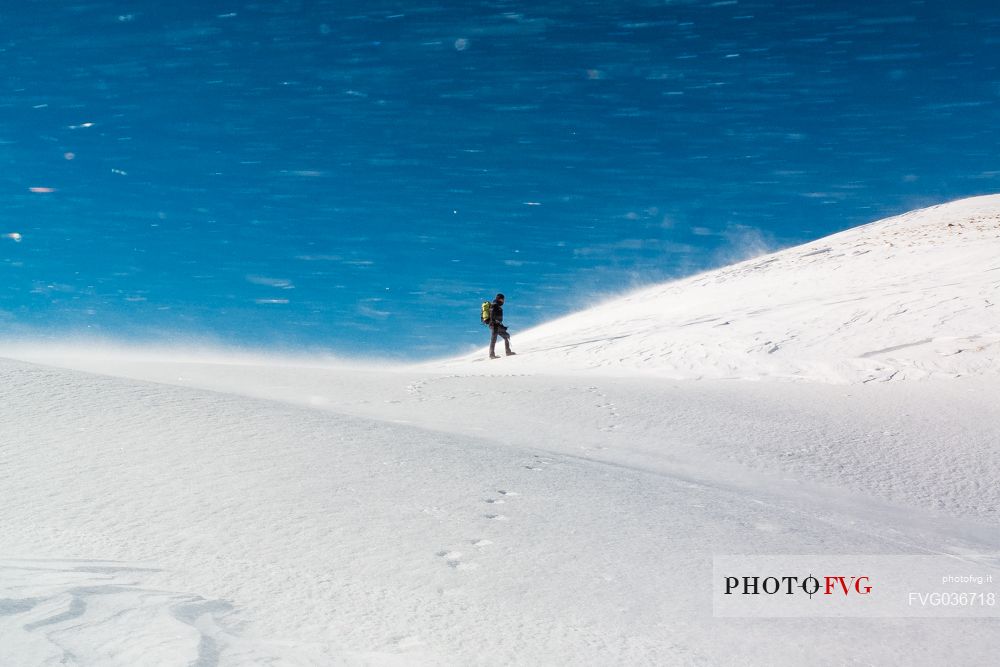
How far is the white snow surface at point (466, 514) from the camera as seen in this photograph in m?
2.96

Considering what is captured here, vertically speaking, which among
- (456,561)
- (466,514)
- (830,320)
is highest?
(830,320)

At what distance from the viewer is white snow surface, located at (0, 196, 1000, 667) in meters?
2.96

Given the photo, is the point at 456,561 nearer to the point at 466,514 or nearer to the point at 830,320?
the point at 466,514

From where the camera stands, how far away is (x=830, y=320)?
56.7 feet

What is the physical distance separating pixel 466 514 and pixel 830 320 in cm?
1520

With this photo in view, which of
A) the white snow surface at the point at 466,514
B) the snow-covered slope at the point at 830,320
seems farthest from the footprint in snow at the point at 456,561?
the snow-covered slope at the point at 830,320

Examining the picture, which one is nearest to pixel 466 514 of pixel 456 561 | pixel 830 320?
pixel 456 561

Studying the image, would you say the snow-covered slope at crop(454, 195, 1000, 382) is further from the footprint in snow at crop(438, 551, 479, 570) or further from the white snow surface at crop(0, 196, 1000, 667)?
the footprint in snow at crop(438, 551, 479, 570)

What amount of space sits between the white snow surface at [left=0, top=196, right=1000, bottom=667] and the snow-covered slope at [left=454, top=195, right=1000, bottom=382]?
1.78 meters

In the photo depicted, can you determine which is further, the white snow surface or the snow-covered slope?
the snow-covered slope

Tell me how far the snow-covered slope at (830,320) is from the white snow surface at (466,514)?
70.1 inches

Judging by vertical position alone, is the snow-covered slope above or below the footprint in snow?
above

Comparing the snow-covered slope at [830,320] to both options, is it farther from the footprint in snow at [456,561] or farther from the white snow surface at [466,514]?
the footprint in snow at [456,561]

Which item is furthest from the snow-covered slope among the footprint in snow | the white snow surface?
the footprint in snow
